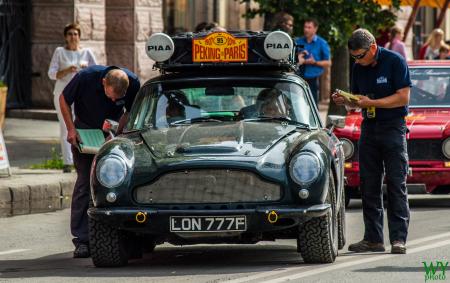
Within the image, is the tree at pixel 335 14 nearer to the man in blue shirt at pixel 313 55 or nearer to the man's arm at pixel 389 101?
the man in blue shirt at pixel 313 55

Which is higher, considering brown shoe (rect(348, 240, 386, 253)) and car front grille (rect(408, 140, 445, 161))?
car front grille (rect(408, 140, 445, 161))

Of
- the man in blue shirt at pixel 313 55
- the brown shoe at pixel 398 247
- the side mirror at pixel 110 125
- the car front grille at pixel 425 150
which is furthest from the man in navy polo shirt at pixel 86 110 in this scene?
the man in blue shirt at pixel 313 55

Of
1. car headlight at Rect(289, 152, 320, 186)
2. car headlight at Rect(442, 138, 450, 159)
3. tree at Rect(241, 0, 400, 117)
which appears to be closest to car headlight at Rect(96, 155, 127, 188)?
car headlight at Rect(289, 152, 320, 186)

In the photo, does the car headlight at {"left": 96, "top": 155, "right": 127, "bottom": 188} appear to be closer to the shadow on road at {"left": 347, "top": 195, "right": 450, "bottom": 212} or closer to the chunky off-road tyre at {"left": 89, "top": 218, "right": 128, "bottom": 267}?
the chunky off-road tyre at {"left": 89, "top": 218, "right": 128, "bottom": 267}

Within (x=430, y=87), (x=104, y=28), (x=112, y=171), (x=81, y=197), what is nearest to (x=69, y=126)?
(x=81, y=197)

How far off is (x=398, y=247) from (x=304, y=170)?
1.32 meters

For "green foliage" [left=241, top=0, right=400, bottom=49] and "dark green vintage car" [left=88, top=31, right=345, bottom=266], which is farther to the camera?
"green foliage" [left=241, top=0, right=400, bottom=49]

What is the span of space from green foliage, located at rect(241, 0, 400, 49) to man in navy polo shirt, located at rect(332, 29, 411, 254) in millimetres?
9739

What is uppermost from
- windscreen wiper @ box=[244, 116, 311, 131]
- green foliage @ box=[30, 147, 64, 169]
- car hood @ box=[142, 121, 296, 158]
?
windscreen wiper @ box=[244, 116, 311, 131]

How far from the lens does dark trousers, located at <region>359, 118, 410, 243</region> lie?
10.8 metres

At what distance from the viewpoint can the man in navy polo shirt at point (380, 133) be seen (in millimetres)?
10711

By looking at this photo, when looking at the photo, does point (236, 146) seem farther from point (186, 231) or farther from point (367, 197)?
point (367, 197)

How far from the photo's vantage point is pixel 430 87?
609 inches

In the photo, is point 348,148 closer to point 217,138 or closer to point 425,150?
point 425,150
